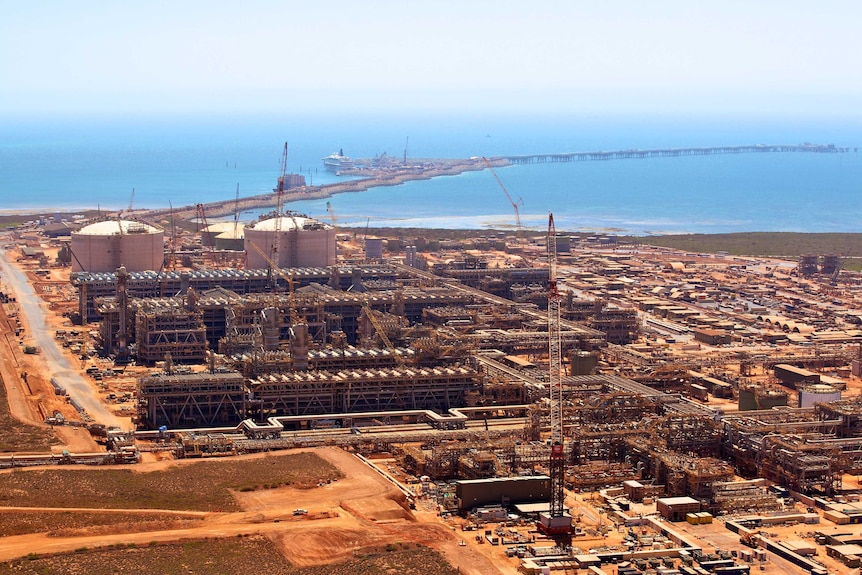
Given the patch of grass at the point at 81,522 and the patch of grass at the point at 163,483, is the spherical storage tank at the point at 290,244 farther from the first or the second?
the patch of grass at the point at 81,522

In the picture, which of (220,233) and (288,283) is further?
(220,233)

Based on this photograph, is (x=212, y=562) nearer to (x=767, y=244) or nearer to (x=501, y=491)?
Answer: (x=501, y=491)

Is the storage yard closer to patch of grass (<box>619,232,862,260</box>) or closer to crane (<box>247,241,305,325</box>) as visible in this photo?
crane (<box>247,241,305,325</box>)

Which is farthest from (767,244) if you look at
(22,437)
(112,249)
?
(22,437)

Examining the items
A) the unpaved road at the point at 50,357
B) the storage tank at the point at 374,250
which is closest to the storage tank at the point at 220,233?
the storage tank at the point at 374,250

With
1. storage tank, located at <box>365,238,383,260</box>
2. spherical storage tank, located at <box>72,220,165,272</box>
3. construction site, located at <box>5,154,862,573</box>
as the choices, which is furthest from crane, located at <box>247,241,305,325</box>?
storage tank, located at <box>365,238,383,260</box>

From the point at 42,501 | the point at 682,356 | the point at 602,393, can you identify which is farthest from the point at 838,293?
the point at 42,501
